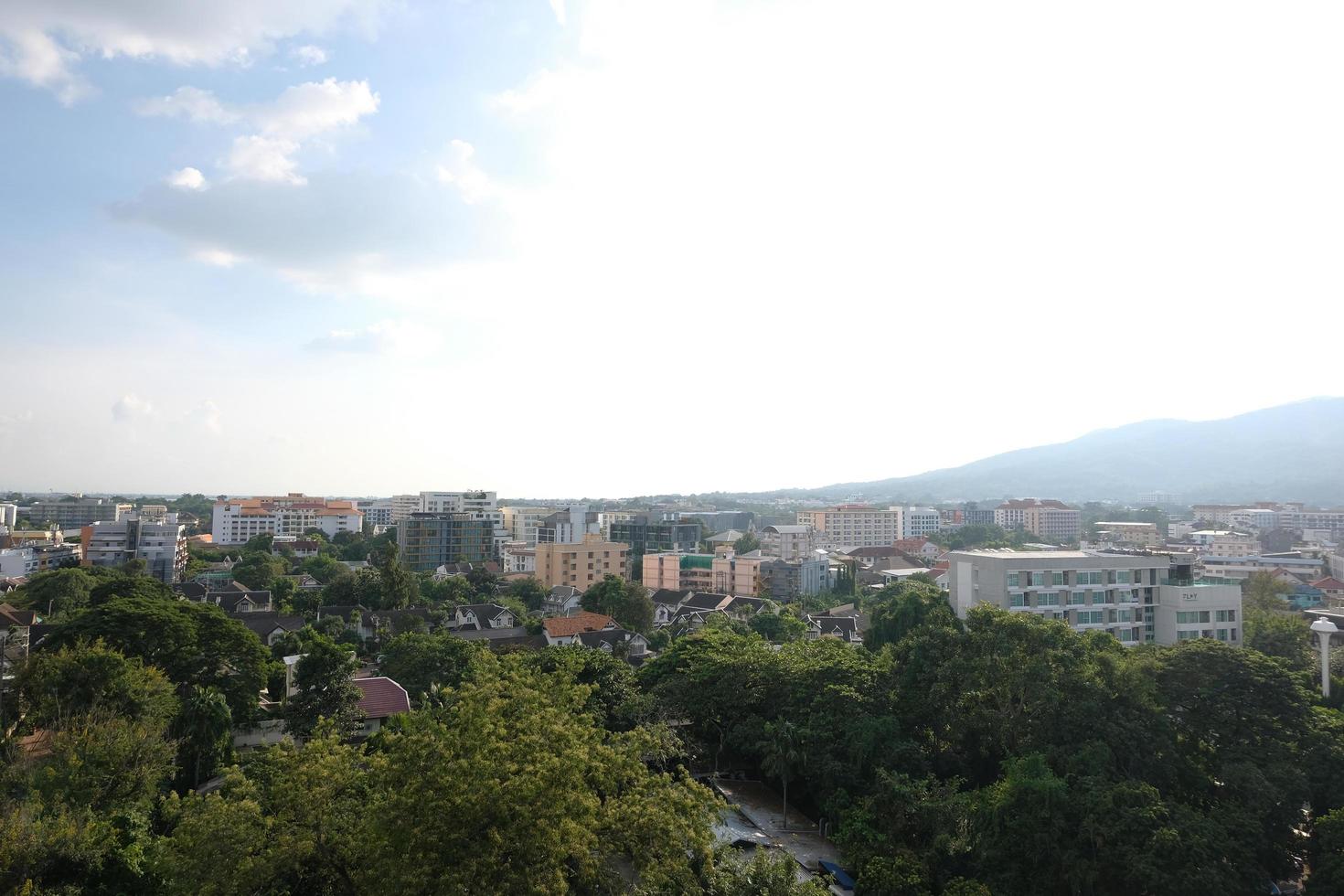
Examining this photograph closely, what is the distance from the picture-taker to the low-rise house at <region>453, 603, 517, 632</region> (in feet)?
122

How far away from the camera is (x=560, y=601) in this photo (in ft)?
151

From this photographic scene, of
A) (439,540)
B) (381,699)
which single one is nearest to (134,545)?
(439,540)

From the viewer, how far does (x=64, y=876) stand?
11234 mm

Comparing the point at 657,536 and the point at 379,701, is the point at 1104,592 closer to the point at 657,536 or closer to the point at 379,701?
the point at 379,701

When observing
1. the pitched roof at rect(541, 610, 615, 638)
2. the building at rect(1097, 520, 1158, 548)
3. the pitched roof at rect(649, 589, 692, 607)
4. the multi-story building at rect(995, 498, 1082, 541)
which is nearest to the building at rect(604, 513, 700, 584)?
the pitched roof at rect(649, 589, 692, 607)

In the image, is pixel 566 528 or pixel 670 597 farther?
pixel 566 528

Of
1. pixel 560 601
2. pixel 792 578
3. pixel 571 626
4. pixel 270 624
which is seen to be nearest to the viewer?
pixel 270 624

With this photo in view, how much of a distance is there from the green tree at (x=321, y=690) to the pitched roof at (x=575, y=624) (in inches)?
545

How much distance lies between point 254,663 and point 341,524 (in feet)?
242

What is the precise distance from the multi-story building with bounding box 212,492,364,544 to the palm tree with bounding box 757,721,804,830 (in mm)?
73651

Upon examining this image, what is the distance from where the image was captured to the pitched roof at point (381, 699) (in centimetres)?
2130

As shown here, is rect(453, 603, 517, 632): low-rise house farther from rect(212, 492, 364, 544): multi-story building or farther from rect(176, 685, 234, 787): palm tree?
rect(212, 492, 364, 544): multi-story building

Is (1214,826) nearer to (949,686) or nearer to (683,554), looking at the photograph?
(949,686)

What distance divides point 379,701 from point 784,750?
38.3 feet
